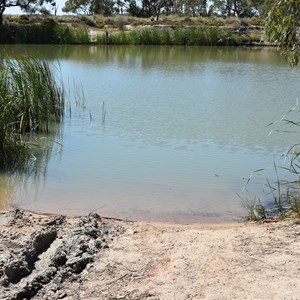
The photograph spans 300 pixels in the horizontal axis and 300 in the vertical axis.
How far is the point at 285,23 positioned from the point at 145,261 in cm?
280

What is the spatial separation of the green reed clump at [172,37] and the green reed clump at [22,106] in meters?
24.3

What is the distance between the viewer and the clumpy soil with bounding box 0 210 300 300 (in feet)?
10.9

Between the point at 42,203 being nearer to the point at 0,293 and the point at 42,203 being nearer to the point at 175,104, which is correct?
the point at 0,293

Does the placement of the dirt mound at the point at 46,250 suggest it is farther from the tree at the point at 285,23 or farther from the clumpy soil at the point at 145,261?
the tree at the point at 285,23

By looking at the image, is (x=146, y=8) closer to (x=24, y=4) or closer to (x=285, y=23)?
(x=24, y=4)

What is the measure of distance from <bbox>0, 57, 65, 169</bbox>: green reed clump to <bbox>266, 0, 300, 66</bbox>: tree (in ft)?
10.7

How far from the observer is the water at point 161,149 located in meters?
6.17

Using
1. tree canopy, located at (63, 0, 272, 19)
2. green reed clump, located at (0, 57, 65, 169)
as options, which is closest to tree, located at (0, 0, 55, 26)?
tree canopy, located at (63, 0, 272, 19)

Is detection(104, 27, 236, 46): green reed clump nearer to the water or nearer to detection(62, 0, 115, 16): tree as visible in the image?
the water

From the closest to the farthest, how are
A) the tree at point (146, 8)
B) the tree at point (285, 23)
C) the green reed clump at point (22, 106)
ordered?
the tree at point (285, 23), the green reed clump at point (22, 106), the tree at point (146, 8)

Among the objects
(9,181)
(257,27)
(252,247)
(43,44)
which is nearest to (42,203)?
(9,181)

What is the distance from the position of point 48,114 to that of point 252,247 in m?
6.23

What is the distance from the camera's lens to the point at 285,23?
5.41 meters

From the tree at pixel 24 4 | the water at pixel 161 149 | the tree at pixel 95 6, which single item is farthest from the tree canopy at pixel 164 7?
the water at pixel 161 149
